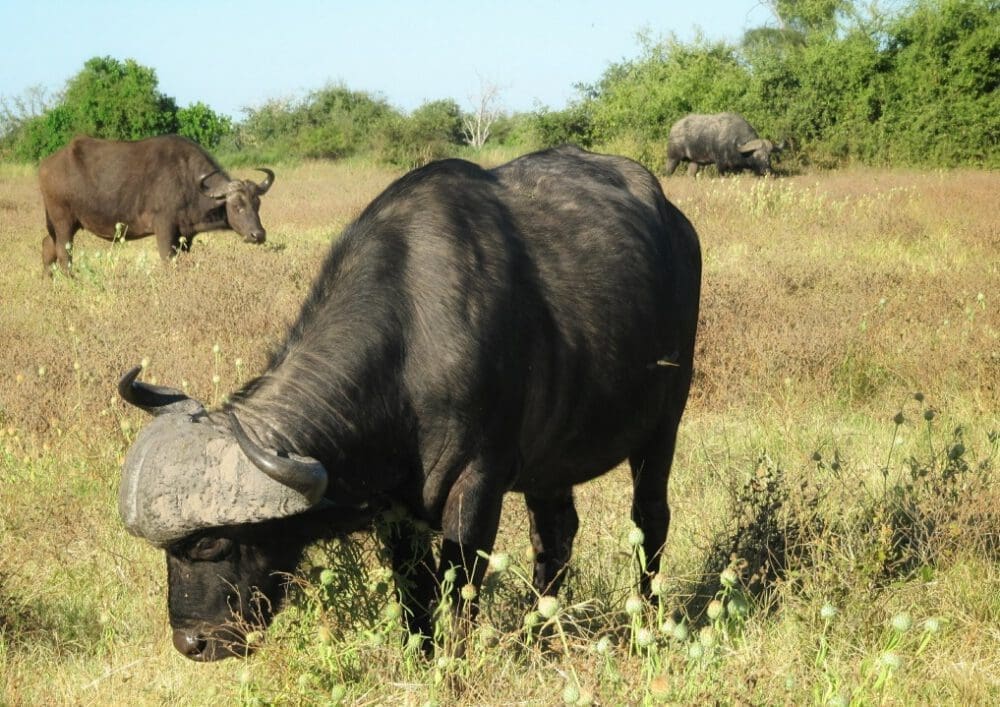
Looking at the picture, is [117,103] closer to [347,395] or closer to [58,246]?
[58,246]

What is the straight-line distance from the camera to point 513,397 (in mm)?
3625

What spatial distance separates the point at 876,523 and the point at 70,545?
3306 millimetres

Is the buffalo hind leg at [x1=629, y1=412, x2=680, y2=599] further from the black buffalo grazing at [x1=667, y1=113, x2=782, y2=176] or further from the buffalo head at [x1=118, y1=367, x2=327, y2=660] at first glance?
the black buffalo grazing at [x1=667, y1=113, x2=782, y2=176]

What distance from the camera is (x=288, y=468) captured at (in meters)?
2.80

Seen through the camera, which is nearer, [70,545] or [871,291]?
[70,545]

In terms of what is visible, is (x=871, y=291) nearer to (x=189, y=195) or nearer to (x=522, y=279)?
(x=522, y=279)

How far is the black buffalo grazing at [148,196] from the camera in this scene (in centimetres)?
1486

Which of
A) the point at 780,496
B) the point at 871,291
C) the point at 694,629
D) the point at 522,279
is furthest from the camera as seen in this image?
the point at 871,291

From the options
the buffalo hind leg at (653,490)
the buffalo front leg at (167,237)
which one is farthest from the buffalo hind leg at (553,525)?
the buffalo front leg at (167,237)

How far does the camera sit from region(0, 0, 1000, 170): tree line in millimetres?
28609

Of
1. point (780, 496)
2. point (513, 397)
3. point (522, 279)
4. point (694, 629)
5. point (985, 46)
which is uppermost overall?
point (985, 46)

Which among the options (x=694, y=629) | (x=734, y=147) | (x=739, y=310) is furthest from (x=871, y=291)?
(x=734, y=147)

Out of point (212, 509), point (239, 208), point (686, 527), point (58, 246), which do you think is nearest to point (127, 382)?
point (212, 509)

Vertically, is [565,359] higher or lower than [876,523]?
higher
